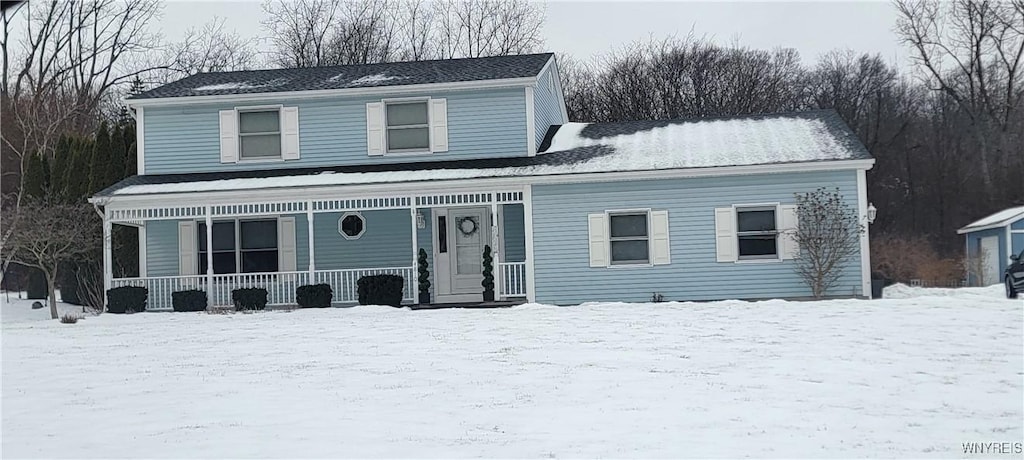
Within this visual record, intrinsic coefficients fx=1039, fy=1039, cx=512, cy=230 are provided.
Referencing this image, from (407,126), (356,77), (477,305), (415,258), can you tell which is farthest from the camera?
(356,77)

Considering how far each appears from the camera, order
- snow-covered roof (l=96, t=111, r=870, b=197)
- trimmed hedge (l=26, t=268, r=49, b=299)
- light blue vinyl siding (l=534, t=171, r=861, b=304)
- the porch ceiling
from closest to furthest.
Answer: light blue vinyl siding (l=534, t=171, r=861, b=304), snow-covered roof (l=96, t=111, r=870, b=197), the porch ceiling, trimmed hedge (l=26, t=268, r=49, b=299)

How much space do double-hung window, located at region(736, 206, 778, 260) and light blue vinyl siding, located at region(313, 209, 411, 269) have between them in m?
6.61

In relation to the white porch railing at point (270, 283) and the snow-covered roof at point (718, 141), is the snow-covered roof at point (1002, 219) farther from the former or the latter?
the white porch railing at point (270, 283)

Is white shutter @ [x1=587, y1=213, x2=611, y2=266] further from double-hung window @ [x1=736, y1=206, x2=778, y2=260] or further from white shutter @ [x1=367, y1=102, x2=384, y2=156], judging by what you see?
white shutter @ [x1=367, y1=102, x2=384, y2=156]

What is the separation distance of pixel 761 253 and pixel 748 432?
11.1 meters

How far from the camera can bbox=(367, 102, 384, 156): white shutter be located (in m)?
21.4

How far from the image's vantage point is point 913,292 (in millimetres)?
22891

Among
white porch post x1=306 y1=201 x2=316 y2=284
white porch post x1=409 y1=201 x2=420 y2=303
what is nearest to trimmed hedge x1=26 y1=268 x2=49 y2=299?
white porch post x1=306 y1=201 x2=316 y2=284

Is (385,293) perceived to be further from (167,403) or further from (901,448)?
(901,448)

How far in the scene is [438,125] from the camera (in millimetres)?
21250

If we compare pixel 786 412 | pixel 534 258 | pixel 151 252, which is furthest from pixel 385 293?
pixel 786 412

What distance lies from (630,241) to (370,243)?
5.44 m

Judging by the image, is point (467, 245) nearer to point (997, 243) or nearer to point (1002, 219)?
point (1002, 219)

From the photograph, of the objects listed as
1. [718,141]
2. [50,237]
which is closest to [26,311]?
[50,237]
